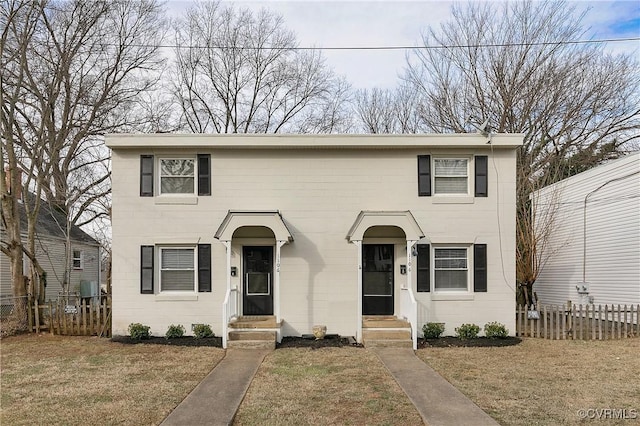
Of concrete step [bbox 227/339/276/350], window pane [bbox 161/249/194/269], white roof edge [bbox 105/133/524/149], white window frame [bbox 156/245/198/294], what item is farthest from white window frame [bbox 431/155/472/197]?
window pane [bbox 161/249/194/269]

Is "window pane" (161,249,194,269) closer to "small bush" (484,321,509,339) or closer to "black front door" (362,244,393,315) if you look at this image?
"black front door" (362,244,393,315)

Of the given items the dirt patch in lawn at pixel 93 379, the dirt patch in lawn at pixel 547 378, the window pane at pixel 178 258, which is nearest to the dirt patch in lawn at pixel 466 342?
the dirt patch in lawn at pixel 547 378

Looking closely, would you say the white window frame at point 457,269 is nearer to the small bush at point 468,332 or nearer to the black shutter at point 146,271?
the small bush at point 468,332

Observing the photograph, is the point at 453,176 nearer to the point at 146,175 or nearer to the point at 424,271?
the point at 424,271

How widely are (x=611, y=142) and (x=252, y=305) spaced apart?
2025 cm

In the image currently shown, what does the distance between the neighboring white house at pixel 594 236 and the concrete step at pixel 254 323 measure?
8.60 m

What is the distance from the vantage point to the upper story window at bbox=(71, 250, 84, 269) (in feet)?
82.1

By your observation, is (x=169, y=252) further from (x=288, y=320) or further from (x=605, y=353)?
(x=605, y=353)

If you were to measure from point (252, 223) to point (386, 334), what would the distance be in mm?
4193

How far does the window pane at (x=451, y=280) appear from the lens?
12562 millimetres

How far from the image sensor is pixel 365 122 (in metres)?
30.0

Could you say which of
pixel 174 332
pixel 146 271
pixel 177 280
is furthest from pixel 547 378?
pixel 146 271

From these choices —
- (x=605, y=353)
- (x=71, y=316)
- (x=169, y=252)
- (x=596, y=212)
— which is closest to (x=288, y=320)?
(x=169, y=252)

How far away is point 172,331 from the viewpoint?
12133mm
